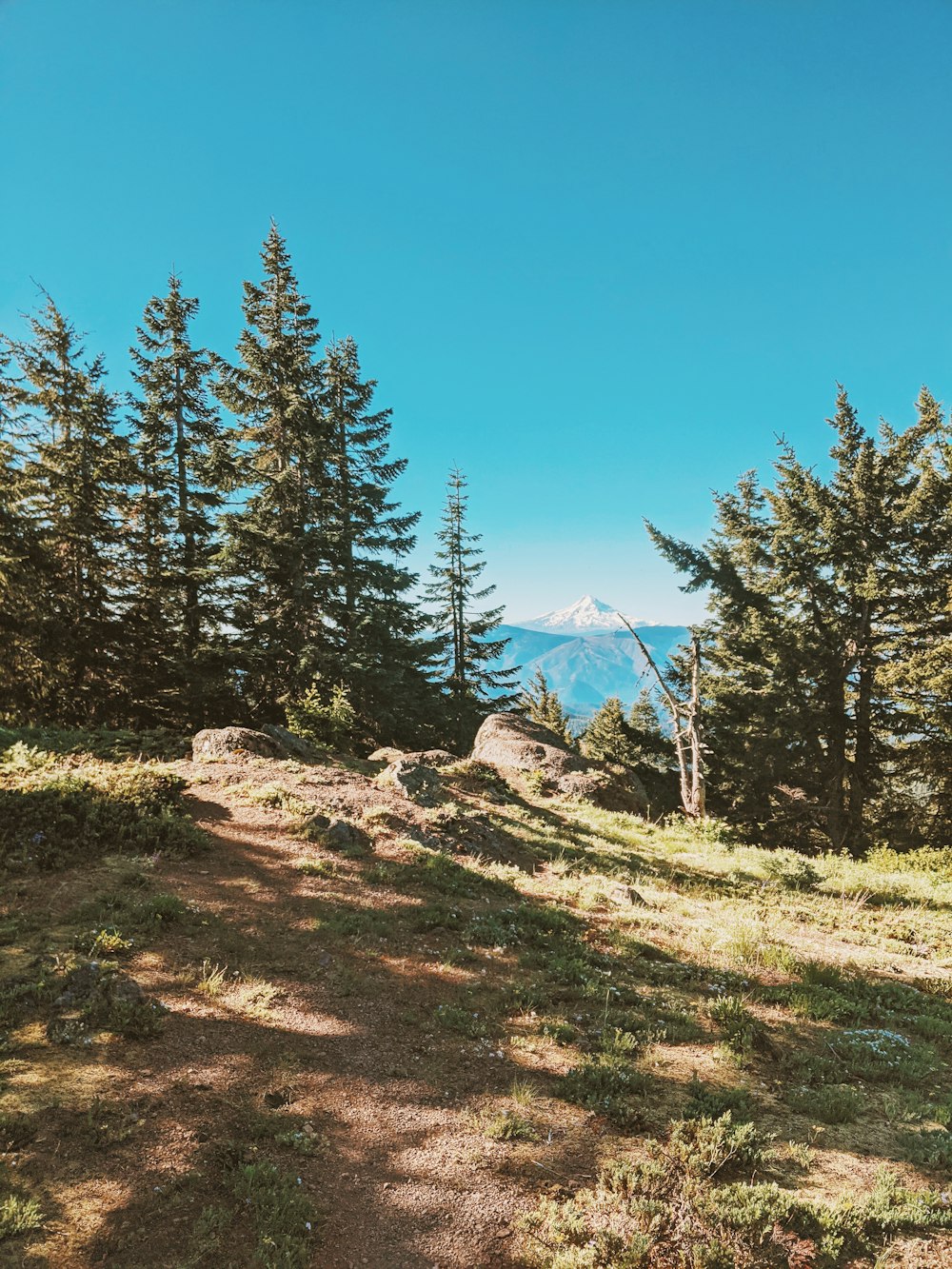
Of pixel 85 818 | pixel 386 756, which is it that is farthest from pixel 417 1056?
pixel 386 756

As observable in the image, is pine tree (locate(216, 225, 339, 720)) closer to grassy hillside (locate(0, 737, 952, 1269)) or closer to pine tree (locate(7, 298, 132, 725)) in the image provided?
pine tree (locate(7, 298, 132, 725))

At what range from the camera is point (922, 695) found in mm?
21891

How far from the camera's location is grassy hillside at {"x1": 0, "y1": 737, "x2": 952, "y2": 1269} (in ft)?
13.3

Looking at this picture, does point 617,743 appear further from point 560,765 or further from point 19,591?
point 19,591

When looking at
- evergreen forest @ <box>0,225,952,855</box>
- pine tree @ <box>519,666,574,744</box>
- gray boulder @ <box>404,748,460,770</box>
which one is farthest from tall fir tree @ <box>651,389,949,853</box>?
pine tree @ <box>519,666,574,744</box>

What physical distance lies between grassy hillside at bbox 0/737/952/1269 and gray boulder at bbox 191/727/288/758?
2059 mm

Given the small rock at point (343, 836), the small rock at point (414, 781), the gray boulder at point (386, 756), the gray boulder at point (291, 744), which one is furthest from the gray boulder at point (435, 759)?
the small rock at point (343, 836)

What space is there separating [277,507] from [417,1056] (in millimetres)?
20796

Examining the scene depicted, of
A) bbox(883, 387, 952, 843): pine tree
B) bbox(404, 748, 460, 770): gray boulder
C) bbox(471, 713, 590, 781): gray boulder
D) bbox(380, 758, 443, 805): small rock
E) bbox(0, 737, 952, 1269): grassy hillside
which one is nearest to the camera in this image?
bbox(0, 737, 952, 1269): grassy hillside

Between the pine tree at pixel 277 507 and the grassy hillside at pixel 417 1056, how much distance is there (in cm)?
1164

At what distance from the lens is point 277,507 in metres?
23.1

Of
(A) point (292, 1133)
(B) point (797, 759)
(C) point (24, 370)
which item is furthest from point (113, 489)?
(B) point (797, 759)

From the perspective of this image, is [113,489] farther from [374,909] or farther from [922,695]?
[922,695]

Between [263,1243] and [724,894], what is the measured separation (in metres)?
11.2
